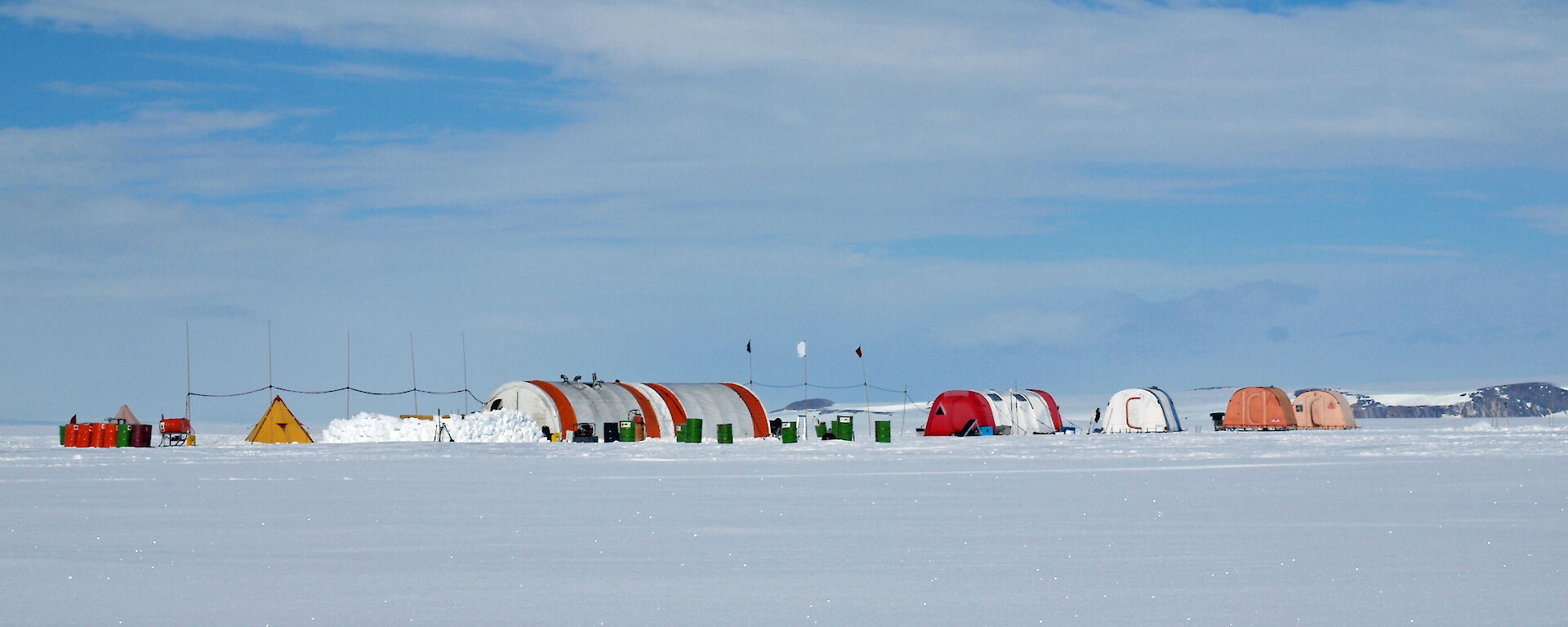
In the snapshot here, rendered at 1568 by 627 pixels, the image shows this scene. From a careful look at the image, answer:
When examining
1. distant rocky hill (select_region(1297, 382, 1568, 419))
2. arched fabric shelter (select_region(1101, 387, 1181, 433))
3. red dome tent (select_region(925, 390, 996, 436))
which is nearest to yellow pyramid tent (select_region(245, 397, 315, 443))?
red dome tent (select_region(925, 390, 996, 436))

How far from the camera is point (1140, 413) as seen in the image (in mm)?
54375

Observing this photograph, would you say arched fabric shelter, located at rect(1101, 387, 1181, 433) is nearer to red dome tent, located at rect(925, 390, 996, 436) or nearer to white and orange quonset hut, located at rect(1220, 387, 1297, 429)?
white and orange quonset hut, located at rect(1220, 387, 1297, 429)

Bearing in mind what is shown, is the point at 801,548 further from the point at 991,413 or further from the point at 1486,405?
the point at 1486,405

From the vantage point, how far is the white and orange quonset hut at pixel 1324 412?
55500mm

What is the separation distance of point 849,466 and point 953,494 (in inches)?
372

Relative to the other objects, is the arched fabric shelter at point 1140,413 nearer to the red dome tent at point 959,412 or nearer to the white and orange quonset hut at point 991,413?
the white and orange quonset hut at point 991,413

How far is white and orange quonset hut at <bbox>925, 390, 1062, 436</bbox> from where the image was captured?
52.6 m

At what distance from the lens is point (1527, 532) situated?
12617 mm

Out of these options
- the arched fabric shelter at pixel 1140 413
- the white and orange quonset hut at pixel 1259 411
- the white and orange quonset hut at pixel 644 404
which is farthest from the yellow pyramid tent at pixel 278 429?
the white and orange quonset hut at pixel 1259 411

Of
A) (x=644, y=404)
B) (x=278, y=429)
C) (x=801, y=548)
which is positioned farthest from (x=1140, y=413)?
(x=801, y=548)

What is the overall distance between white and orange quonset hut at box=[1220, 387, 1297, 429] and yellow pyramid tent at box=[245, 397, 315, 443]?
31.6m

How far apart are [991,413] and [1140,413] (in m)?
5.71

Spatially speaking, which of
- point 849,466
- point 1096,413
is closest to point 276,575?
point 849,466

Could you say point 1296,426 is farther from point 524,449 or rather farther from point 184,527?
point 184,527
